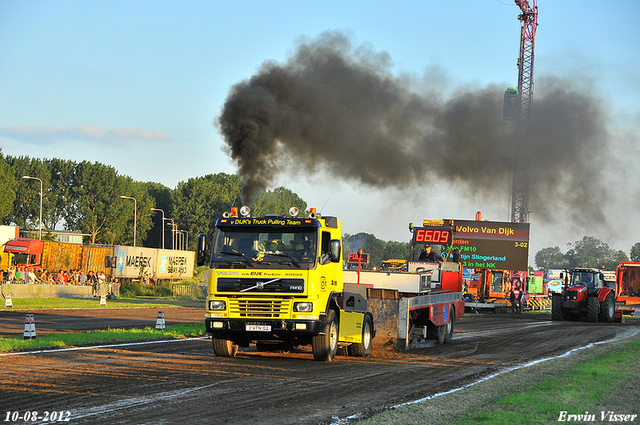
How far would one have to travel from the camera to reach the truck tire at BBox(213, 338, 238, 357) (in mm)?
14988

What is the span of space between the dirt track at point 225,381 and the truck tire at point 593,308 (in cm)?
1683

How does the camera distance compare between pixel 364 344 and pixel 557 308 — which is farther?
pixel 557 308

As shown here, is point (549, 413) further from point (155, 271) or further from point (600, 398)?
point (155, 271)

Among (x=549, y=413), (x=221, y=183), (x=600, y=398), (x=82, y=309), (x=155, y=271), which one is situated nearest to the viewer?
(x=549, y=413)

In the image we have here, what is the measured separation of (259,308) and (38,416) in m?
6.28

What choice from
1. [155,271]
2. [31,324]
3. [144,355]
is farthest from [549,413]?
[155,271]

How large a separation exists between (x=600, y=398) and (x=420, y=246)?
63.2 feet

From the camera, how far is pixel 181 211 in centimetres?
10700

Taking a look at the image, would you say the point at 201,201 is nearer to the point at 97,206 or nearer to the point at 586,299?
the point at 97,206

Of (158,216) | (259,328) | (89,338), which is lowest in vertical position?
(89,338)

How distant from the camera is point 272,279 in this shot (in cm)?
1398

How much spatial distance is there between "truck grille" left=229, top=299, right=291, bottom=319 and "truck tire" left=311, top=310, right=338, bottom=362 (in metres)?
1.00

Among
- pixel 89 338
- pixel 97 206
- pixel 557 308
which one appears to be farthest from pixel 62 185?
pixel 89 338

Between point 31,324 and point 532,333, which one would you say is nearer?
point 31,324
